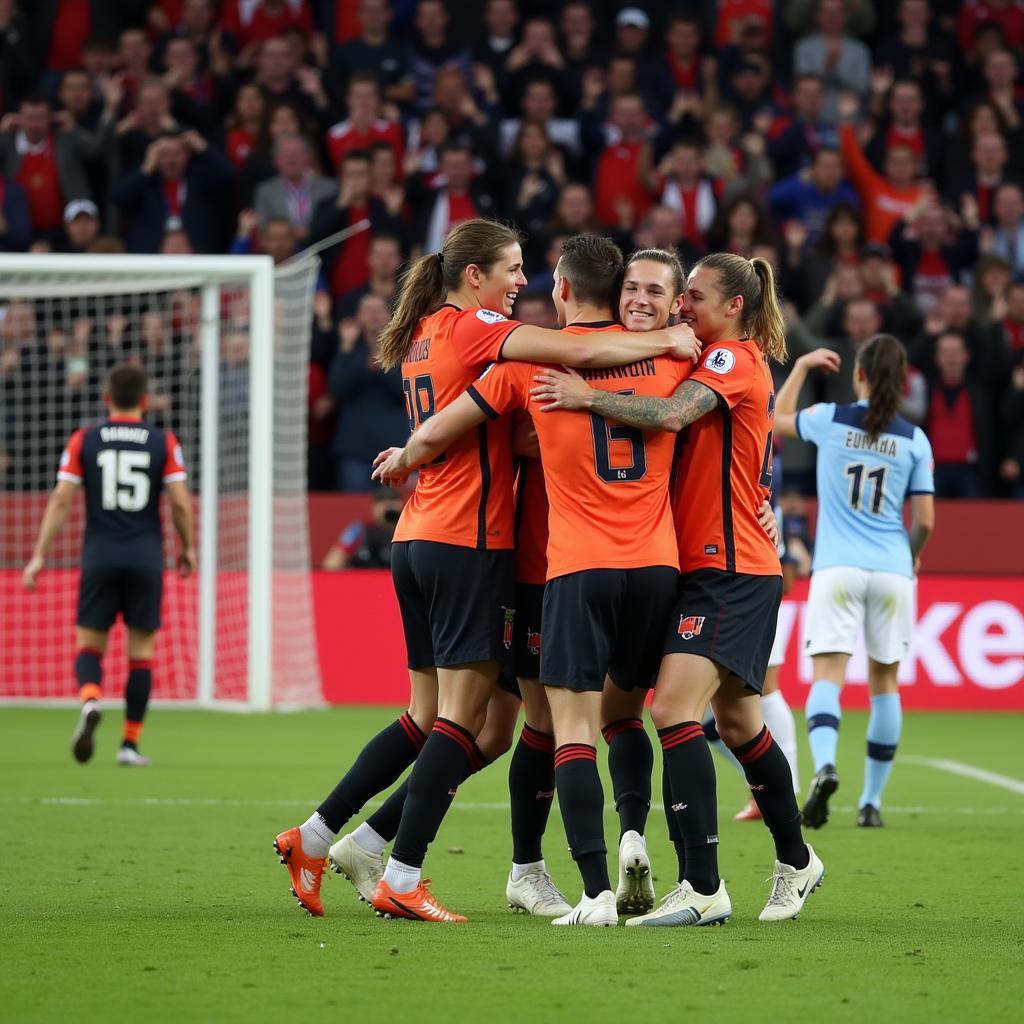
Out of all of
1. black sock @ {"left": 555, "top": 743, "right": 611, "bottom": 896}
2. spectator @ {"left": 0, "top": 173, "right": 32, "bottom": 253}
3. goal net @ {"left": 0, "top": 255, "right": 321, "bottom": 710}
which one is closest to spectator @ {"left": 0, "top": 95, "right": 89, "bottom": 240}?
spectator @ {"left": 0, "top": 173, "right": 32, "bottom": 253}

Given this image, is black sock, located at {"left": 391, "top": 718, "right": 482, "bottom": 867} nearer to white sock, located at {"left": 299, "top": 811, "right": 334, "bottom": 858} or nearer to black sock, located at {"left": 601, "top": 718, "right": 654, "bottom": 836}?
white sock, located at {"left": 299, "top": 811, "right": 334, "bottom": 858}

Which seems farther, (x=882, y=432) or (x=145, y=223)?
(x=145, y=223)

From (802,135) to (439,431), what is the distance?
1337cm

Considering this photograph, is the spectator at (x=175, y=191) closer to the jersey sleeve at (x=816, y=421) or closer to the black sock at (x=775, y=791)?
the jersey sleeve at (x=816, y=421)

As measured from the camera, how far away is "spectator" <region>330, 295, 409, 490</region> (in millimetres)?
15758

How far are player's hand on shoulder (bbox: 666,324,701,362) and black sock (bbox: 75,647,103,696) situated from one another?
19.8 ft

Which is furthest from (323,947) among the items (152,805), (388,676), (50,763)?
(388,676)

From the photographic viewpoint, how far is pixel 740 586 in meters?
5.69

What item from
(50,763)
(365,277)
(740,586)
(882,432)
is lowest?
(50,763)

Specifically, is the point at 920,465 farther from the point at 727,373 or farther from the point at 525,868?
the point at 525,868

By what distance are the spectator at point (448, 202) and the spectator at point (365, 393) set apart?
1.20m

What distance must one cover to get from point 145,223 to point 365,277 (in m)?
2.08

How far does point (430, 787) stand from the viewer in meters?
5.67

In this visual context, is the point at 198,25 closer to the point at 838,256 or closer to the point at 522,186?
the point at 522,186
